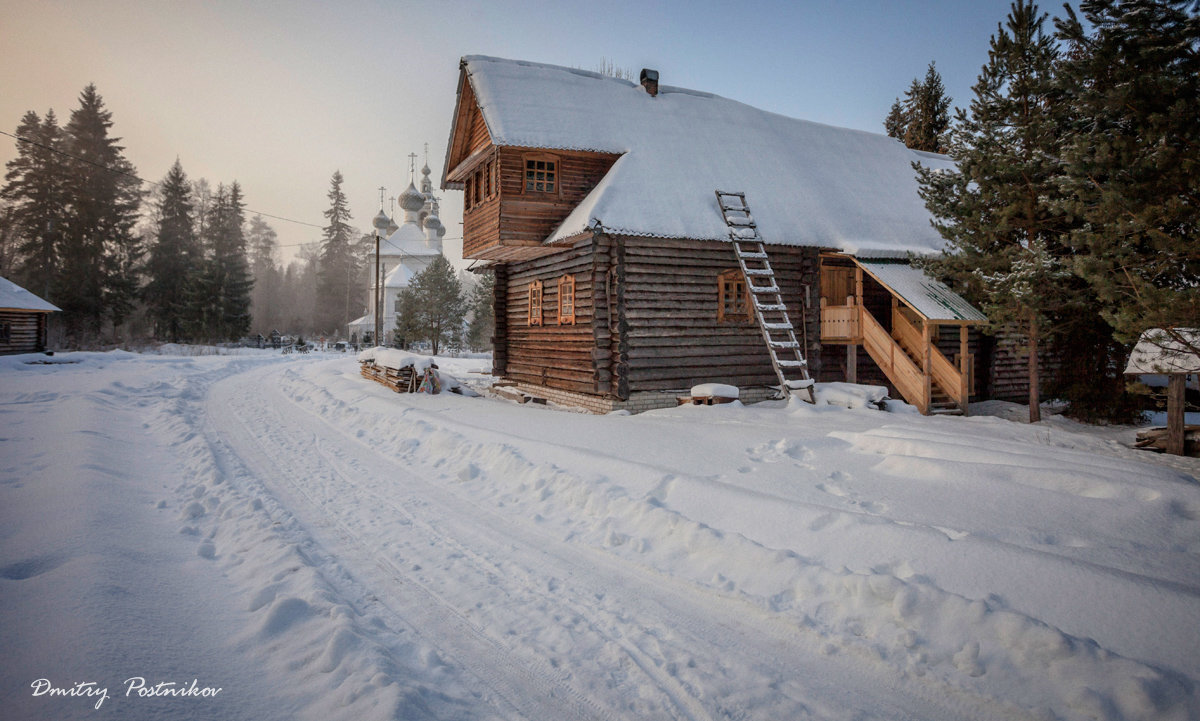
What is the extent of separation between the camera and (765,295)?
561 inches

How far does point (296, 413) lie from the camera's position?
12.7 m

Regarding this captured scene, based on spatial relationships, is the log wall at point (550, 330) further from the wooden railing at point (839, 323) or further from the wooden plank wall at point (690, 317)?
the wooden railing at point (839, 323)

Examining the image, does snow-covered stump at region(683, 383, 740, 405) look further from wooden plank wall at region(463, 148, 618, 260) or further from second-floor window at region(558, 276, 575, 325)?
wooden plank wall at region(463, 148, 618, 260)

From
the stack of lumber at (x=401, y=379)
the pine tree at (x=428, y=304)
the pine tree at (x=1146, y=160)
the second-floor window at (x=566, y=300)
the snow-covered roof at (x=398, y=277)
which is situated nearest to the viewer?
the pine tree at (x=1146, y=160)

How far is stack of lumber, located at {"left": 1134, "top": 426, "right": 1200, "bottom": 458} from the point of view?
27.5 ft

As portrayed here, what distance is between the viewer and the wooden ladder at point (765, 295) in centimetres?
1238

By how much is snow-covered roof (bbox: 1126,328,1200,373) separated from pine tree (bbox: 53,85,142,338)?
45.6 metres

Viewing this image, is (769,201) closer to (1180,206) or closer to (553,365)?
(553,365)

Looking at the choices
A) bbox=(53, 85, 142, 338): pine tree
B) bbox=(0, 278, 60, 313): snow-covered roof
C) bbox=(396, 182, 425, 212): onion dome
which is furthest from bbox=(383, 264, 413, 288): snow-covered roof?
bbox=(0, 278, 60, 313): snow-covered roof

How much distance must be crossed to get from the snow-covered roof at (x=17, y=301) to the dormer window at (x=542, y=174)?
27.2 m

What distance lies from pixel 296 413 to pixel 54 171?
37779mm

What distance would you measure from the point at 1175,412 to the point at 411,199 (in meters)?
55.7
